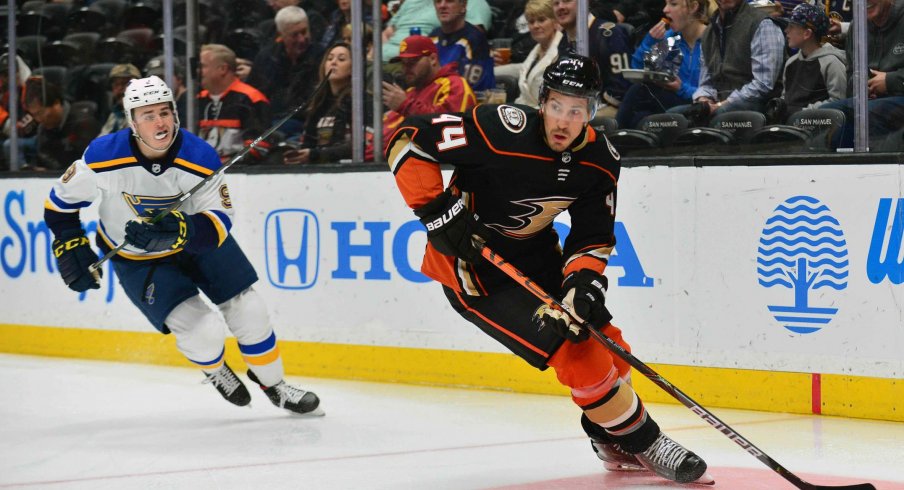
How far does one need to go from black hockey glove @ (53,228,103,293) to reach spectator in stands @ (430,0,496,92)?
1.81 m

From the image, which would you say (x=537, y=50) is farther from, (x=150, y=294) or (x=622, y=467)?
(x=622, y=467)

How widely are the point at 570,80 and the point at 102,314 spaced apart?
367 centimetres

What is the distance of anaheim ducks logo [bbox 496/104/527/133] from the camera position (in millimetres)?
3150

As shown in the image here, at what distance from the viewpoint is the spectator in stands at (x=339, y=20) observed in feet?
17.4

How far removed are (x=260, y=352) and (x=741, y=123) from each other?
1.95m

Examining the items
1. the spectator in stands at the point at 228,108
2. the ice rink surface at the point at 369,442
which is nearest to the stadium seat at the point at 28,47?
the spectator in stands at the point at 228,108

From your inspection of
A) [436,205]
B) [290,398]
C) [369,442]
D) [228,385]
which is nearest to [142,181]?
[228,385]

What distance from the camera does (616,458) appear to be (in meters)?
3.35

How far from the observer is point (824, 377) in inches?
163

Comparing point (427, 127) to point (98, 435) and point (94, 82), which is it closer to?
point (98, 435)

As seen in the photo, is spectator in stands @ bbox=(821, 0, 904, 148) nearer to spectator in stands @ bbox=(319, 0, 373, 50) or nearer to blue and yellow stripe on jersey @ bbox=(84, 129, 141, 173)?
spectator in stands @ bbox=(319, 0, 373, 50)

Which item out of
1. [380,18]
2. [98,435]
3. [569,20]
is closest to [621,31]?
[569,20]

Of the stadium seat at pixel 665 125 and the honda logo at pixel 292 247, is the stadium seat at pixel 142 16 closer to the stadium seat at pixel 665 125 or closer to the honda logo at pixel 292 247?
the honda logo at pixel 292 247

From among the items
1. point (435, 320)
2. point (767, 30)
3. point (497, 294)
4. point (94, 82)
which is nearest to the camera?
point (497, 294)
